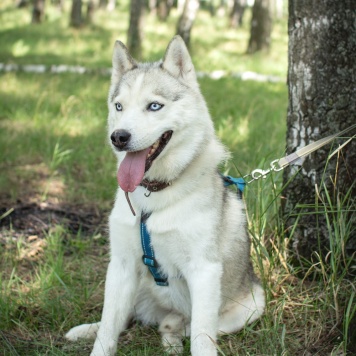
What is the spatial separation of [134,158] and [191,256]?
1.87ft

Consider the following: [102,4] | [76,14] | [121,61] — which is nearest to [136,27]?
[76,14]

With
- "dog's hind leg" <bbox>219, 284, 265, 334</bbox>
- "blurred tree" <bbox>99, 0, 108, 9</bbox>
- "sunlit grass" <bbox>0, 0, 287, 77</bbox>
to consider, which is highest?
"dog's hind leg" <bbox>219, 284, 265, 334</bbox>

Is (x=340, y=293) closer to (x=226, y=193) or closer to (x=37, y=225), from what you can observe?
(x=226, y=193)

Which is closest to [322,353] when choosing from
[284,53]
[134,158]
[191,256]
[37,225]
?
[191,256]

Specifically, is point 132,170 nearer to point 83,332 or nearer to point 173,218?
point 173,218

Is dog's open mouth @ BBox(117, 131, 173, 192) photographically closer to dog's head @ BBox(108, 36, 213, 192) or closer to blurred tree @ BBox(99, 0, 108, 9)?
dog's head @ BBox(108, 36, 213, 192)

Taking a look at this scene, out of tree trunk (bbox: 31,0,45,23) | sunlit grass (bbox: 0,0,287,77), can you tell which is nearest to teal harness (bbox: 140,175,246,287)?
sunlit grass (bbox: 0,0,287,77)

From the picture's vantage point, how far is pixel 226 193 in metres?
3.22

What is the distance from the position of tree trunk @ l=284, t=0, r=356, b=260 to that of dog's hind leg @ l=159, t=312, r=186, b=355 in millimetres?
883

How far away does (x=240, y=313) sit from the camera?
3.17m

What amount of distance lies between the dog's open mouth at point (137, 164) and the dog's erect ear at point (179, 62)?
0.40 metres

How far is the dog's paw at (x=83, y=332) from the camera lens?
318 centimetres

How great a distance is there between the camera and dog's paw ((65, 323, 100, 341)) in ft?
10.4

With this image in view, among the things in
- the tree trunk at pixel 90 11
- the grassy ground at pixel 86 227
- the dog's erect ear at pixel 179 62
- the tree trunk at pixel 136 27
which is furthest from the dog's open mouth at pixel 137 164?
the tree trunk at pixel 90 11
